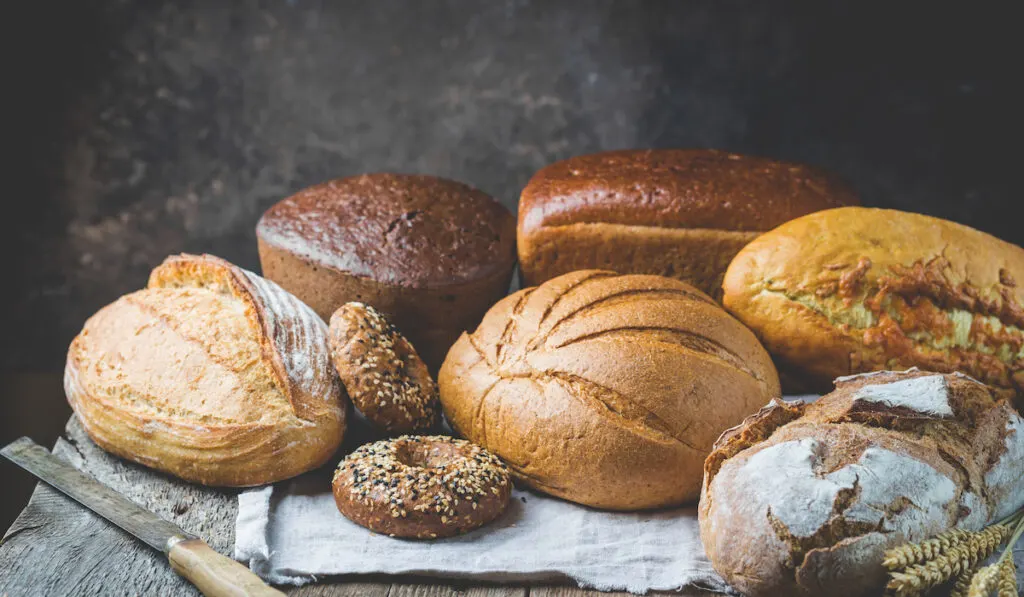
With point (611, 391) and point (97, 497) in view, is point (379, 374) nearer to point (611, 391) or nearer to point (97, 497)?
point (611, 391)

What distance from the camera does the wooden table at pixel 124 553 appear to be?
1853 mm

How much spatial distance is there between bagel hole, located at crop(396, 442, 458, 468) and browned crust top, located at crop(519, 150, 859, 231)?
33.1 inches

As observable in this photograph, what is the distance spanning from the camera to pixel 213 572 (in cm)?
175

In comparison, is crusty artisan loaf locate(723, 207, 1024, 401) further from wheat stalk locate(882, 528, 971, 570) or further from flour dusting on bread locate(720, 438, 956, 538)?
wheat stalk locate(882, 528, 971, 570)

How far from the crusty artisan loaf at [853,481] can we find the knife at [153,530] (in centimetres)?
89

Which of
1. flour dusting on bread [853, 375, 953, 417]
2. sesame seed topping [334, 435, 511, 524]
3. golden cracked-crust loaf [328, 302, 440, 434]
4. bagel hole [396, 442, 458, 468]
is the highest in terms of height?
flour dusting on bread [853, 375, 953, 417]

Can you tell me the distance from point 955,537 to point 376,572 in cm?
114

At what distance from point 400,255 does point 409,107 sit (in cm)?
92

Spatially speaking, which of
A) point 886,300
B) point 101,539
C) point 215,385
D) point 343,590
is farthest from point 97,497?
point 886,300

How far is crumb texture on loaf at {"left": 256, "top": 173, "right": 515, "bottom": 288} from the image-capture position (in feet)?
8.77

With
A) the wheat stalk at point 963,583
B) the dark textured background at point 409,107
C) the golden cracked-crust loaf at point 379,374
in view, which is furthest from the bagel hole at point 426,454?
the dark textured background at point 409,107

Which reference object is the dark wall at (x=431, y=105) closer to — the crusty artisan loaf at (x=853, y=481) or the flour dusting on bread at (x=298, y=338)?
the flour dusting on bread at (x=298, y=338)

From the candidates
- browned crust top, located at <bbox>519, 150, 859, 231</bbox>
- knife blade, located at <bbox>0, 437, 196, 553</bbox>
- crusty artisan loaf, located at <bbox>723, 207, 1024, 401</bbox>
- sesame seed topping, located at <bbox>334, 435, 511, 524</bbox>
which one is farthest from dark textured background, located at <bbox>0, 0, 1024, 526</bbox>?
sesame seed topping, located at <bbox>334, 435, 511, 524</bbox>

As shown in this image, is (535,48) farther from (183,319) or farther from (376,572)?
(376,572)
